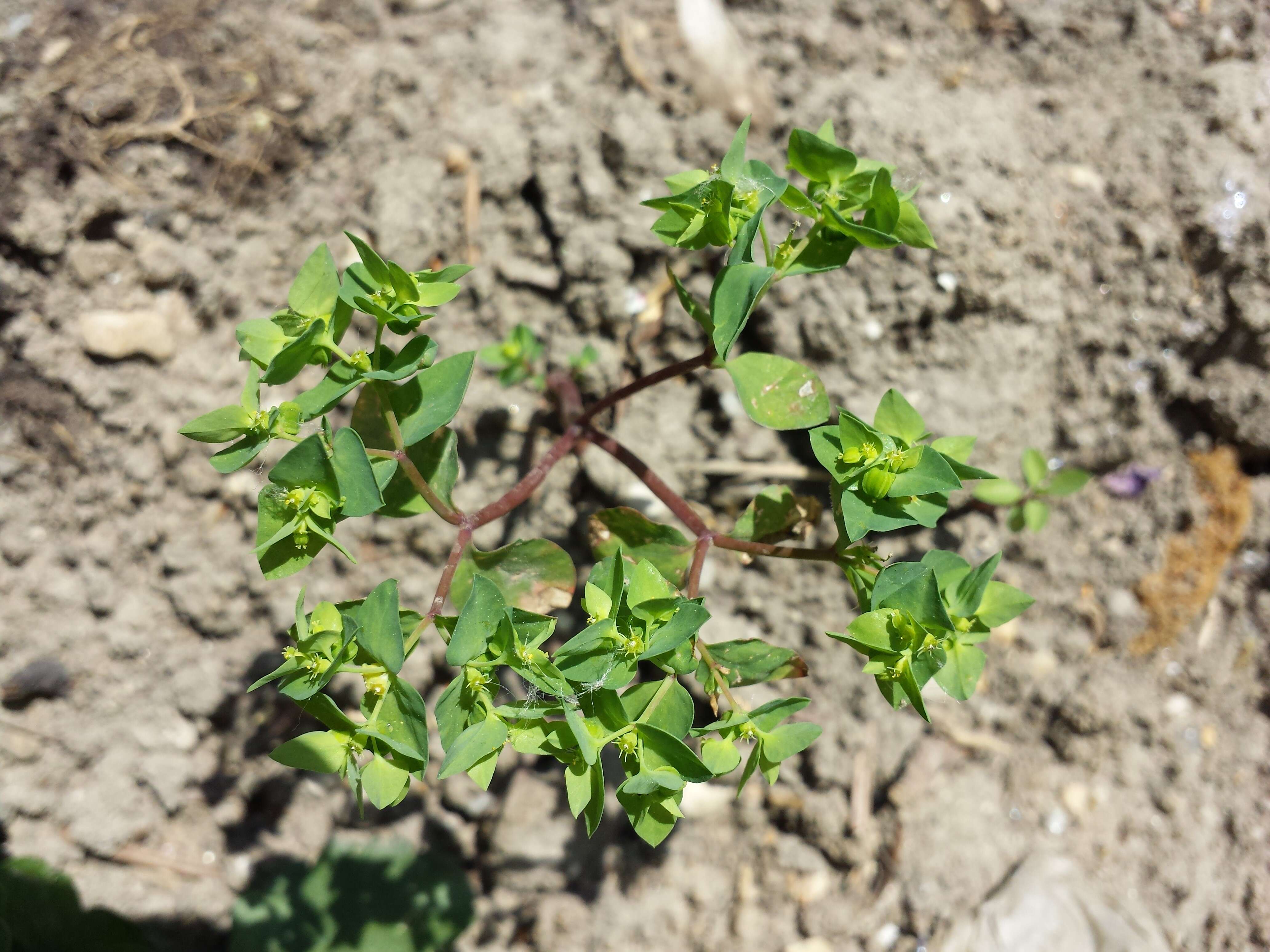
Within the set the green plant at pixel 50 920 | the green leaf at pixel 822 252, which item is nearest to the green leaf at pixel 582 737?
the green leaf at pixel 822 252

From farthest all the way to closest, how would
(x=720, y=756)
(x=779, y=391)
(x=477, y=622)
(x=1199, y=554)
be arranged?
(x=1199, y=554) < (x=779, y=391) < (x=720, y=756) < (x=477, y=622)

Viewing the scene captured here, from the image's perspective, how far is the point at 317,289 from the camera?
1.58m

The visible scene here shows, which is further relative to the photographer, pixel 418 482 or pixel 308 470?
pixel 418 482

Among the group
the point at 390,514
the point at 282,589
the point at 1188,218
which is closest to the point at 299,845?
the point at 282,589

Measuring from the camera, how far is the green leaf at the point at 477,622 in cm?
140

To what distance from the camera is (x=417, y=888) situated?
8.39ft

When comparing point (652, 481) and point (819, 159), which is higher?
point (819, 159)

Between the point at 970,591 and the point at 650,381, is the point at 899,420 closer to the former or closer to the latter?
the point at 970,591

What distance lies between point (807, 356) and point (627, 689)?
1309 mm

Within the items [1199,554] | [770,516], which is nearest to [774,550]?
[770,516]

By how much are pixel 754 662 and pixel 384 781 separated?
2.40 feet

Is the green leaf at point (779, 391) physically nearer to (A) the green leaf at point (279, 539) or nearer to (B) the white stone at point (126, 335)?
(A) the green leaf at point (279, 539)

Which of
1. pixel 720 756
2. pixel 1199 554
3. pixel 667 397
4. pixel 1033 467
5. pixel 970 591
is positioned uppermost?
pixel 970 591

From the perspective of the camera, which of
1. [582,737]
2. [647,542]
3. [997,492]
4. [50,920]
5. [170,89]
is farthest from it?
[170,89]
